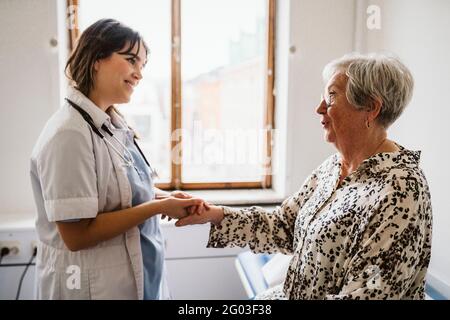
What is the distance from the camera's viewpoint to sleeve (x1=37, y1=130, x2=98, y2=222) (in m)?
1.02

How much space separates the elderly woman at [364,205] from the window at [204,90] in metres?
1.14

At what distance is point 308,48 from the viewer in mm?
2154

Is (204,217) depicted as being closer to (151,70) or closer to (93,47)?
(93,47)

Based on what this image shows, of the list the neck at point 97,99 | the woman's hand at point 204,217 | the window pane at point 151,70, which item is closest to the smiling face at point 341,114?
the woman's hand at point 204,217

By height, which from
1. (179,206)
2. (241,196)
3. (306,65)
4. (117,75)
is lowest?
(241,196)

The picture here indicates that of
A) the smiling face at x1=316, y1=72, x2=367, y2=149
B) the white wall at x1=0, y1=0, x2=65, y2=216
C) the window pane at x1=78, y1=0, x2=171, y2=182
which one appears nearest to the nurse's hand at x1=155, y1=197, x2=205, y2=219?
the smiling face at x1=316, y1=72, x2=367, y2=149

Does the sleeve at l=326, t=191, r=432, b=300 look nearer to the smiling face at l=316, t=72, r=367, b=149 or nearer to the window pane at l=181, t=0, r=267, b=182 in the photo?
the smiling face at l=316, t=72, r=367, b=149

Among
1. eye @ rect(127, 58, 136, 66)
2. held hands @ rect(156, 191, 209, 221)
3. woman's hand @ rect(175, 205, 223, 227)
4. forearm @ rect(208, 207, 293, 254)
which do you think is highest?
eye @ rect(127, 58, 136, 66)

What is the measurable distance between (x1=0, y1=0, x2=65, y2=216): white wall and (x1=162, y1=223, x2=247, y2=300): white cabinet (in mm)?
838

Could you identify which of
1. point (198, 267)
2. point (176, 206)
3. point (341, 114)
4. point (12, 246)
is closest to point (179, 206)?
point (176, 206)

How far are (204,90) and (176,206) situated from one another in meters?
1.23

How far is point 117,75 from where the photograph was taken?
1.18 metres

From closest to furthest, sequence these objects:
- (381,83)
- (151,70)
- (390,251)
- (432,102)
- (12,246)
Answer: (390,251)
(381,83)
(432,102)
(12,246)
(151,70)

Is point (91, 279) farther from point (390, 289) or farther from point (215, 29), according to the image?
point (215, 29)
